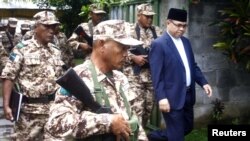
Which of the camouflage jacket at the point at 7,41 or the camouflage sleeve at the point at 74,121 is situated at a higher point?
the camouflage sleeve at the point at 74,121

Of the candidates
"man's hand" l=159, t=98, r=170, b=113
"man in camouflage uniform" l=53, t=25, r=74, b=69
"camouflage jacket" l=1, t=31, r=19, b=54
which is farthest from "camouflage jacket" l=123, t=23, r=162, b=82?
"camouflage jacket" l=1, t=31, r=19, b=54

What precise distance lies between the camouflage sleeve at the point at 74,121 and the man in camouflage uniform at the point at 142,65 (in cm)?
386

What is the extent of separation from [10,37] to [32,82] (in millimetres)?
7903

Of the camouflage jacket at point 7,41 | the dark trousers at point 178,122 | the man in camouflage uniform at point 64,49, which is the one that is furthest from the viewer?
the camouflage jacket at point 7,41

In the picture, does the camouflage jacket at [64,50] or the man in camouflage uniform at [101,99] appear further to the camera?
the camouflage jacket at [64,50]

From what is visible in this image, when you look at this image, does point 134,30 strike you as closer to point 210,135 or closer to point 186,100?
point 186,100

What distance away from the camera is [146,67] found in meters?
6.83

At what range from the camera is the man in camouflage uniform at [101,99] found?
2.75 metres

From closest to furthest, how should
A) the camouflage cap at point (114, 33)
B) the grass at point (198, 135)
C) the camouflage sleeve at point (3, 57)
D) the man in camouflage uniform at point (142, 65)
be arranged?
the camouflage cap at point (114, 33) → the man in camouflage uniform at point (142, 65) → the grass at point (198, 135) → the camouflage sleeve at point (3, 57)

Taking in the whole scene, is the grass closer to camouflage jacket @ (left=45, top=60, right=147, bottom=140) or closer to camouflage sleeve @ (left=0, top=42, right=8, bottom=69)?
camouflage jacket @ (left=45, top=60, right=147, bottom=140)

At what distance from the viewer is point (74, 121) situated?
2754mm

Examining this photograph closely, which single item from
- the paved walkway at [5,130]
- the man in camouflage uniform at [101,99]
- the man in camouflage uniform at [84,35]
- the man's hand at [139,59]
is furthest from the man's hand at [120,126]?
the paved walkway at [5,130]

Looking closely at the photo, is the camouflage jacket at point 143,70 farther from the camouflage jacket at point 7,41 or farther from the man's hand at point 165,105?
the camouflage jacket at point 7,41

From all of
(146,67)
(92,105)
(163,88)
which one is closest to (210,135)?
(163,88)
